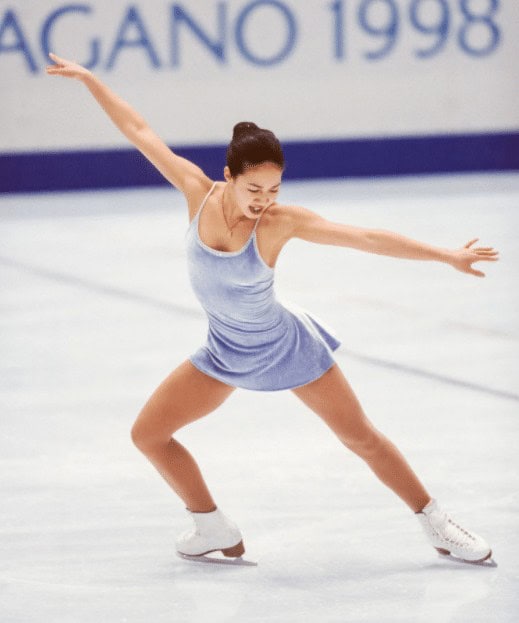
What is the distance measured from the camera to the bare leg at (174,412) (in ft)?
10.5

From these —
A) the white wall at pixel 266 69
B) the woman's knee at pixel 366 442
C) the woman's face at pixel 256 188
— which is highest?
the woman's face at pixel 256 188

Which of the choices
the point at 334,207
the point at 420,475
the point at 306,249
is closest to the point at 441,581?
the point at 420,475

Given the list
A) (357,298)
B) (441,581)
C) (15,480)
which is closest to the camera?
(441,581)

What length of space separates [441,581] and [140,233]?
597 cm

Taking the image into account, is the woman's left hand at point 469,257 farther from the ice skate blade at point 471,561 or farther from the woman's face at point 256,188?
the ice skate blade at point 471,561

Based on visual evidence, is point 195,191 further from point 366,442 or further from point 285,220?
point 366,442

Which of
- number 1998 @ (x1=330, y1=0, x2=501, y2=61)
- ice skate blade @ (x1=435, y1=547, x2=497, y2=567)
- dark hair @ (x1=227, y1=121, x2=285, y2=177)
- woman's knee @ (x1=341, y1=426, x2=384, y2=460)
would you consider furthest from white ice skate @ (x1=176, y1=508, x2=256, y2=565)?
number 1998 @ (x1=330, y1=0, x2=501, y2=61)

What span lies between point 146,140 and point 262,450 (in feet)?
4.48

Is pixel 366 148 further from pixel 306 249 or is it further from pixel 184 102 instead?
pixel 306 249

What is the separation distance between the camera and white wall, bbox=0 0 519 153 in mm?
10875

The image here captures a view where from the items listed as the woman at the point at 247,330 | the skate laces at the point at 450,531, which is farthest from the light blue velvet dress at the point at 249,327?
the skate laces at the point at 450,531

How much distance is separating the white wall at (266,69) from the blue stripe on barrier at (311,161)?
9 cm

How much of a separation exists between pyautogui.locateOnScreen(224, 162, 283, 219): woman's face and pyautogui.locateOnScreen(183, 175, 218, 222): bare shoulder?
0.54 feet

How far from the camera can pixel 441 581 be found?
3156 mm
